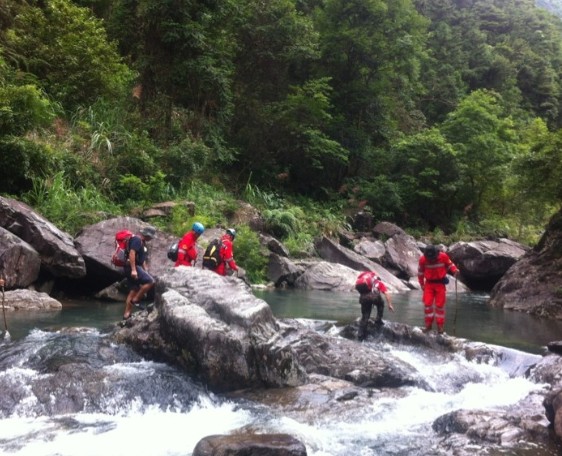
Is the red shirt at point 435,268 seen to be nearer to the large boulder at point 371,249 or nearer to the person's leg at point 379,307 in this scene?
the person's leg at point 379,307

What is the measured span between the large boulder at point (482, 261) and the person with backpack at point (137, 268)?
54.7 ft

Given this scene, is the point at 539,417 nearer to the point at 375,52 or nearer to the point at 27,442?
the point at 27,442

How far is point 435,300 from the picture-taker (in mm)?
11633

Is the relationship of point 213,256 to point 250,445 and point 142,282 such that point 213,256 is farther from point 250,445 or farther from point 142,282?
point 250,445

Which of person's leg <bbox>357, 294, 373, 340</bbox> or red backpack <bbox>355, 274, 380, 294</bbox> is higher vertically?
red backpack <bbox>355, 274, 380, 294</bbox>

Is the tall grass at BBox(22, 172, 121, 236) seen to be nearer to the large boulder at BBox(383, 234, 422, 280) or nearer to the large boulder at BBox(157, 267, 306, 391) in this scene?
the large boulder at BBox(157, 267, 306, 391)

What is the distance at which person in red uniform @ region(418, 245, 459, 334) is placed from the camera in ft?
37.2

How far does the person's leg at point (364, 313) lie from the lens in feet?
36.2

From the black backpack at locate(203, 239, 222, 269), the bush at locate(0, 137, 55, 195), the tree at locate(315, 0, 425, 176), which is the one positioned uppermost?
the tree at locate(315, 0, 425, 176)

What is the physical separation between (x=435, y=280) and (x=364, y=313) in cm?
152

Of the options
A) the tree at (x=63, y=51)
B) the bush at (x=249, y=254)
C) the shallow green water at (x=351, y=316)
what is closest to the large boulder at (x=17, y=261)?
the shallow green water at (x=351, y=316)

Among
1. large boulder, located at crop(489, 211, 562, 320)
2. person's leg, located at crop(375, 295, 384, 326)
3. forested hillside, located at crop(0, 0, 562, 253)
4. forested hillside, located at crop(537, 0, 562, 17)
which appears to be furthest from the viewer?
forested hillside, located at crop(537, 0, 562, 17)

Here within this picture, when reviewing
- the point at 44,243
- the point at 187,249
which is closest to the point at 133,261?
the point at 187,249

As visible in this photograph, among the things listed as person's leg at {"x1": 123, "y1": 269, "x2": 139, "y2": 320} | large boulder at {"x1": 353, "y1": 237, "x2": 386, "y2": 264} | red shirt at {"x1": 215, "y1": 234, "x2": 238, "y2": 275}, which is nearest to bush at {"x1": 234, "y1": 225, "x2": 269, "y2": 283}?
large boulder at {"x1": 353, "y1": 237, "x2": 386, "y2": 264}
